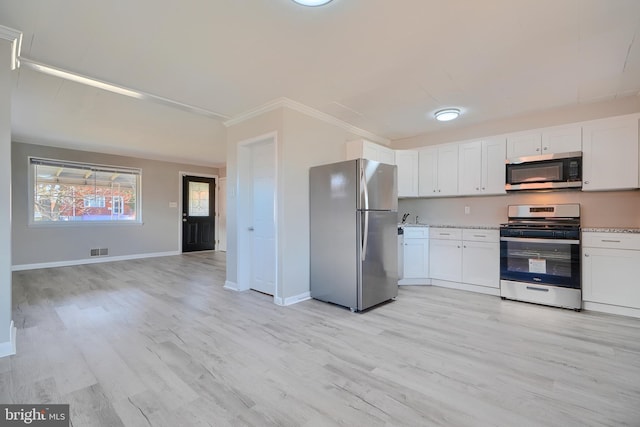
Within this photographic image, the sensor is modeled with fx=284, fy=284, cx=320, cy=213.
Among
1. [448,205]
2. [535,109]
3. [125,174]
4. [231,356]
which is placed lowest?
[231,356]

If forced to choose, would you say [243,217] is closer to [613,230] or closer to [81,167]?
[613,230]

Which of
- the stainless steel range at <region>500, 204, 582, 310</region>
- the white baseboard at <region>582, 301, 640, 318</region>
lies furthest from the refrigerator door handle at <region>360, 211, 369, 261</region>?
the white baseboard at <region>582, 301, 640, 318</region>

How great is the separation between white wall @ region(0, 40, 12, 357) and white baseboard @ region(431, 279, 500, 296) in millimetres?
4664

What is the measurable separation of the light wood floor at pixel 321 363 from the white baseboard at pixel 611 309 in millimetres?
107

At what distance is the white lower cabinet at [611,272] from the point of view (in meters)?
2.97

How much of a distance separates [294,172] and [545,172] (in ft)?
10.3

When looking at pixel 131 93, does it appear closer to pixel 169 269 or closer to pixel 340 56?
pixel 340 56

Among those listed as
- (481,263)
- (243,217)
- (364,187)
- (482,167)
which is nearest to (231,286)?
(243,217)

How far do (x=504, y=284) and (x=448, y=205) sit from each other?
1.49 meters

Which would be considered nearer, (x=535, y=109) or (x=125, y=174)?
(x=535, y=109)

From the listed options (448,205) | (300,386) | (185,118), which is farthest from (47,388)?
(448,205)

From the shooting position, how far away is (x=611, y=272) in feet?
10.1

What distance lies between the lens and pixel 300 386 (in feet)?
5.98

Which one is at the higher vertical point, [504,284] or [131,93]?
[131,93]
